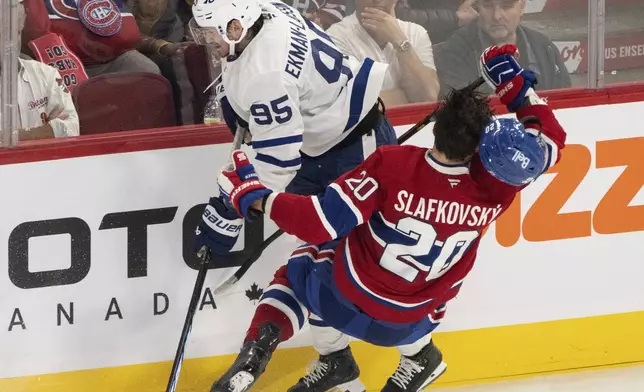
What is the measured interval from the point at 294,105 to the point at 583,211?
1.07m

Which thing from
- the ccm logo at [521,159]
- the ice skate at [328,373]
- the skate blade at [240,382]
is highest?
the ccm logo at [521,159]

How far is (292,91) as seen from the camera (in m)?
2.64

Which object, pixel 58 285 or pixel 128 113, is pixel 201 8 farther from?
pixel 58 285

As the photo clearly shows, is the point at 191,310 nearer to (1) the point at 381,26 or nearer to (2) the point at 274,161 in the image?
(2) the point at 274,161

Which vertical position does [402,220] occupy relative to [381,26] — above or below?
Answer: below

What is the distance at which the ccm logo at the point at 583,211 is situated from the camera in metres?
3.23

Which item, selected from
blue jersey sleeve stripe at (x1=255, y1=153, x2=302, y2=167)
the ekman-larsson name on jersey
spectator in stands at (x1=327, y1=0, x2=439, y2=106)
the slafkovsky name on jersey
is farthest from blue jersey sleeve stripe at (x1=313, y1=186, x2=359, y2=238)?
spectator in stands at (x1=327, y1=0, x2=439, y2=106)

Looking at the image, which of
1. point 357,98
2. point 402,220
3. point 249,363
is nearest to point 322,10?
point 357,98

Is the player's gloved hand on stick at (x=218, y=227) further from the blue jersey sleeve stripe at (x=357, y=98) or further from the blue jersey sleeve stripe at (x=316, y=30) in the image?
the blue jersey sleeve stripe at (x=316, y=30)

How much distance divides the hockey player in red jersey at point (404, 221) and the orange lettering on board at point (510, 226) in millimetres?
508

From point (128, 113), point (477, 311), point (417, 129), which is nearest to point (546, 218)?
point (477, 311)

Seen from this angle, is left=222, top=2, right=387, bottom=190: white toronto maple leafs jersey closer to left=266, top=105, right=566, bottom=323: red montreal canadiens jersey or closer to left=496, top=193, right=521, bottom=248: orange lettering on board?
left=266, top=105, right=566, bottom=323: red montreal canadiens jersey

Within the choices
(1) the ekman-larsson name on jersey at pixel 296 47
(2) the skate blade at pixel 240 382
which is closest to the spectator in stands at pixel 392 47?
(1) the ekman-larsson name on jersey at pixel 296 47

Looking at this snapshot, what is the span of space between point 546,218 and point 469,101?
34.7 inches
